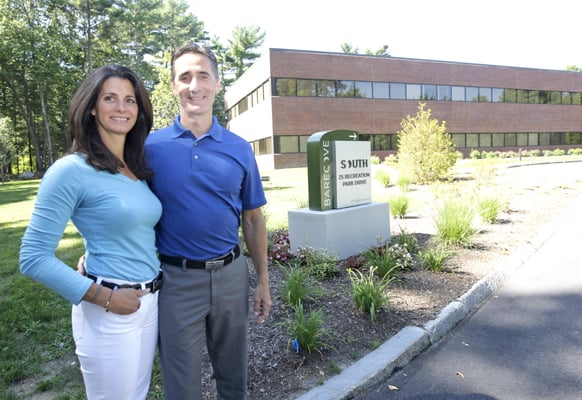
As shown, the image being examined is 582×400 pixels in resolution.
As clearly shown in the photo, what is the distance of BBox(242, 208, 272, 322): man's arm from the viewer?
8.49ft

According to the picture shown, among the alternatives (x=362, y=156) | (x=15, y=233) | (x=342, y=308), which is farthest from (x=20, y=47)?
(x=342, y=308)

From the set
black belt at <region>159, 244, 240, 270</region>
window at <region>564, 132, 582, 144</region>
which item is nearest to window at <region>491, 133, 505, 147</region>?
window at <region>564, 132, 582, 144</region>

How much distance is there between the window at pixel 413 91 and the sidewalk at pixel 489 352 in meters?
33.2

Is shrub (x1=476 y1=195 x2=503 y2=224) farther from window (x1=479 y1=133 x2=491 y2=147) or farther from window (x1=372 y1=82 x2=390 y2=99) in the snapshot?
window (x1=479 y1=133 x2=491 y2=147)

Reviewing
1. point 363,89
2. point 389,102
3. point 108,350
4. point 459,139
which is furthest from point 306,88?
point 108,350

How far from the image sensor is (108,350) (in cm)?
175

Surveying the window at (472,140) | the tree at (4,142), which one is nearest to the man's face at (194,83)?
the tree at (4,142)

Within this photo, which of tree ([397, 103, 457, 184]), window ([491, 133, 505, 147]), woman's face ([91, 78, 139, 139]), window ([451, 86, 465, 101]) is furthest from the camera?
window ([491, 133, 505, 147])

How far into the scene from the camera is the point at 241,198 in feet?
8.15

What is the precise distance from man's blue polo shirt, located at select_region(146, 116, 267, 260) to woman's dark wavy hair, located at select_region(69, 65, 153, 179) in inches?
4.7

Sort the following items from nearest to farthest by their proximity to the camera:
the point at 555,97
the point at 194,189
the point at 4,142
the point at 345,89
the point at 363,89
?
the point at 194,189, the point at 4,142, the point at 345,89, the point at 363,89, the point at 555,97

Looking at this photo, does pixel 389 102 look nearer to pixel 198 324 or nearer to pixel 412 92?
Result: pixel 412 92

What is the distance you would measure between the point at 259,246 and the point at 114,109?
1137 millimetres

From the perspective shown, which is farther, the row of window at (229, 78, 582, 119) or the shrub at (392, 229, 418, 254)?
the row of window at (229, 78, 582, 119)
